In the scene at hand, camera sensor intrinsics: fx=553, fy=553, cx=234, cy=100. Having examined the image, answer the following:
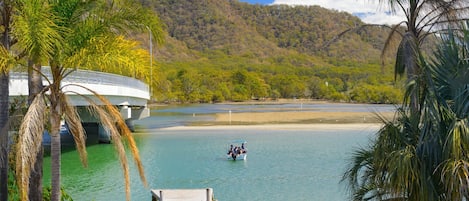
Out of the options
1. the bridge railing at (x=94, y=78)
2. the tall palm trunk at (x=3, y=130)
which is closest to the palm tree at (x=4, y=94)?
the tall palm trunk at (x=3, y=130)

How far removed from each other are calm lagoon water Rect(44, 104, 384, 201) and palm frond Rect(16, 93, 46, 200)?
9.67m

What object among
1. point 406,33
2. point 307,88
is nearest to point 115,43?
point 406,33

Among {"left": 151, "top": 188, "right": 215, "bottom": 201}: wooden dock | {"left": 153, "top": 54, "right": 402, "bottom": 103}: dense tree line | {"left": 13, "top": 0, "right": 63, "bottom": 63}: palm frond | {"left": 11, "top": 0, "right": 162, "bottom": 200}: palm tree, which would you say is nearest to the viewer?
{"left": 13, "top": 0, "right": 63, "bottom": 63}: palm frond

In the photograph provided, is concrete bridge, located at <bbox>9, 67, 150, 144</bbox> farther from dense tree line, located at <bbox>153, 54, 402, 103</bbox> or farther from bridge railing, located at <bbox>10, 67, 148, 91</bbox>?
dense tree line, located at <bbox>153, 54, 402, 103</bbox>

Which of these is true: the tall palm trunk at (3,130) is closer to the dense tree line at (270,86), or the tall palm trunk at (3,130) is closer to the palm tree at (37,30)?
the palm tree at (37,30)

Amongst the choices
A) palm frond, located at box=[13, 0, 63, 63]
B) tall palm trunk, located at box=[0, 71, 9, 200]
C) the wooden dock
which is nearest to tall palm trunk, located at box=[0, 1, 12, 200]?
tall palm trunk, located at box=[0, 71, 9, 200]

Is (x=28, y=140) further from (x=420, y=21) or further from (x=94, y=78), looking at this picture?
(x=94, y=78)

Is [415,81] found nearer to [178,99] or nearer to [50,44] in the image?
[50,44]

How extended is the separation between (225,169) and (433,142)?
1886 centimetres

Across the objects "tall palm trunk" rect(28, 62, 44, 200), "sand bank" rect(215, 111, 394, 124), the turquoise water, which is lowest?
the turquoise water

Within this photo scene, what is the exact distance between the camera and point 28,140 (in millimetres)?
7719

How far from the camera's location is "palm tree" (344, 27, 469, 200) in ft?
19.9

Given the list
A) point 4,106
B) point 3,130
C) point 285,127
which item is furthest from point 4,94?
point 285,127

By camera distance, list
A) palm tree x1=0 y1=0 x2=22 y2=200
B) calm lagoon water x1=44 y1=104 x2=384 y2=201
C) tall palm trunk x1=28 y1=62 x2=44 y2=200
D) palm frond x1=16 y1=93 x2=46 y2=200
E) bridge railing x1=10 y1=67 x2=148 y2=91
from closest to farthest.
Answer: palm frond x1=16 y1=93 x2=46 y2=200 → palm tree x1=0 y1=0 x2=22 y2=200 → tall palm trunk x1=28 y1=62 x2=44 y2=200 → bridge railing x1=10 y1=67 x2=148 y2=91 → calm lagoon water x1=44 y1=104 x2=384 y2=201
